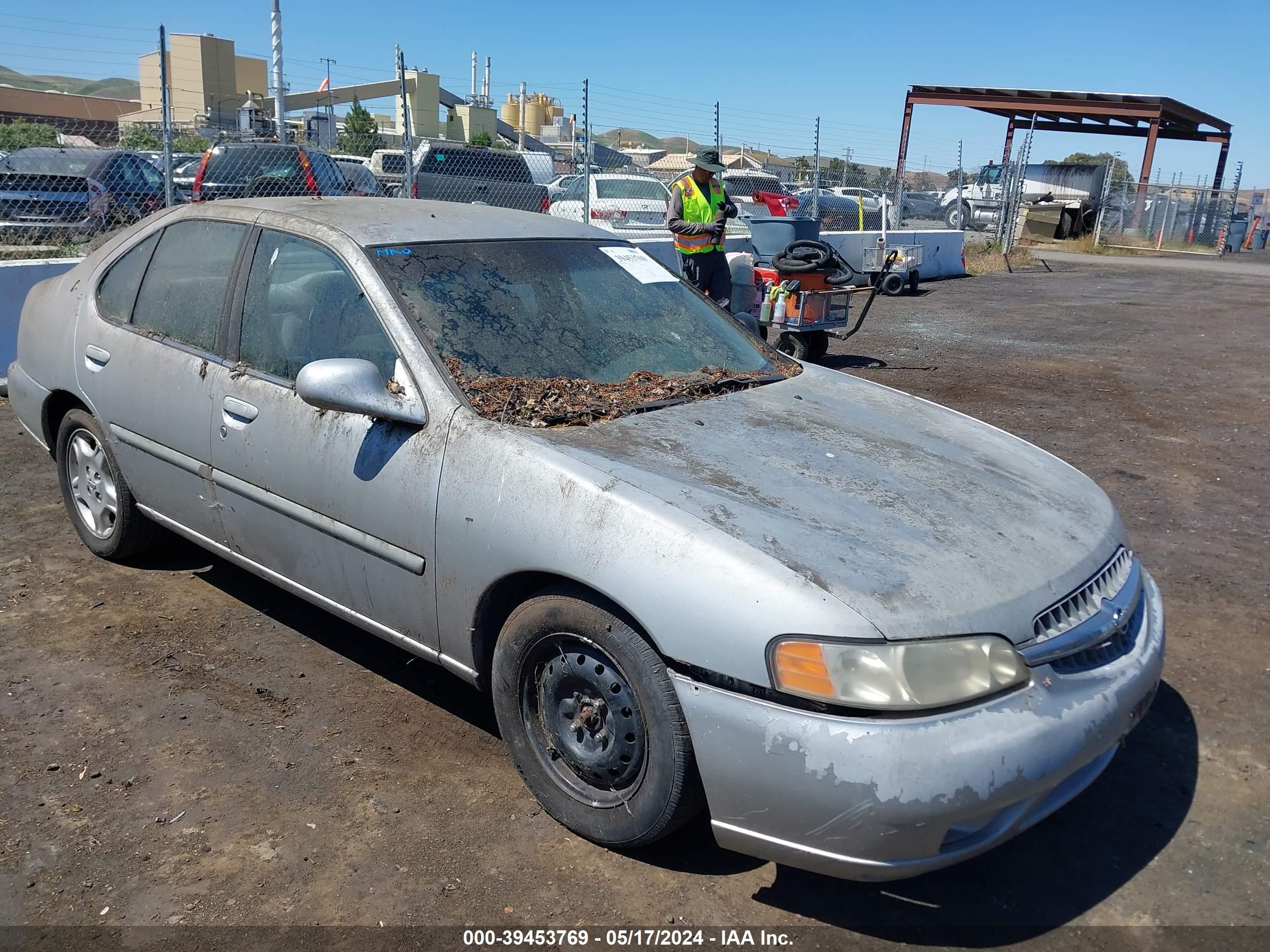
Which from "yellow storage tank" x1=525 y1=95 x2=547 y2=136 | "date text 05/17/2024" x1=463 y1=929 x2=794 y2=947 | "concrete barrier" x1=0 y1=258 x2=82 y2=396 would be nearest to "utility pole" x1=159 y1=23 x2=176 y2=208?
"concrete barrier" x1=0 y1=258 x2=82 y2=396

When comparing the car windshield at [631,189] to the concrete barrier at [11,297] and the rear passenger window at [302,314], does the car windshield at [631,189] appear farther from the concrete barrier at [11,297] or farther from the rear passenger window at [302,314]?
the rear passenger window at [302,314]

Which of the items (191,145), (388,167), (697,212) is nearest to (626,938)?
(697,212)

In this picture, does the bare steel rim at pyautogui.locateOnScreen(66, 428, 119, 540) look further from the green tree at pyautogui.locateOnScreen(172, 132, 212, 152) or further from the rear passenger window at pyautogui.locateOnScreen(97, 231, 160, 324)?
the green tree at pyautogui.locateOnScreen(172, 132, 212, 152)

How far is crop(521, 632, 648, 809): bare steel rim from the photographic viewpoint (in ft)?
8.45

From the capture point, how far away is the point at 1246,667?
3812 millimetres

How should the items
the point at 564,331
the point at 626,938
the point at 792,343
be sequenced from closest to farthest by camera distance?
the point at 626,938 → the point at 564,331 → the point at 792,343

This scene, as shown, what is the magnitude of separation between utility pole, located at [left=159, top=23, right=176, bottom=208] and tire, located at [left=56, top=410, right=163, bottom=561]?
388 centimetres

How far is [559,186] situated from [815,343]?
44.5 feet

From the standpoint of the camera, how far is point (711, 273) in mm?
8617

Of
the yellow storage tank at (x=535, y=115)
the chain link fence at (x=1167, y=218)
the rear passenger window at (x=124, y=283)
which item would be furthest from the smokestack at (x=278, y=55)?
the yellow storage tank at (x=535, y=115)

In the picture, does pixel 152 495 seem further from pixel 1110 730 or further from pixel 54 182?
pixel 54 182

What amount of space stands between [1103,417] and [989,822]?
20.4 feet

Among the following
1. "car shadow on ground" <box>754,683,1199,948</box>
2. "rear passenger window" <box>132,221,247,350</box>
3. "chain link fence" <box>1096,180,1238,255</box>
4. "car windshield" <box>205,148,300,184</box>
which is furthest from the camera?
"chain link fence" <box>1096,180,1238,255</box>

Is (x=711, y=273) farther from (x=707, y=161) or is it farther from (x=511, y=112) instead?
(x=511, y=112)
